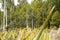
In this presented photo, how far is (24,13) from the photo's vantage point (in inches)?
1673

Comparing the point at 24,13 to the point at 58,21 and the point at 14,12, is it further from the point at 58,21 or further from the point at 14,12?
the point at 58,21

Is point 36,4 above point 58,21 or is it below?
above

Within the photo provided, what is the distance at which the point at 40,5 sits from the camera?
39.9 meters

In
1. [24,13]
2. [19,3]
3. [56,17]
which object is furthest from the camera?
[19,3]

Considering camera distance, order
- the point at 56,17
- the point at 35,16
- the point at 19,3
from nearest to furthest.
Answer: the point at 56,17
the point at 35,16
the point at 19,3

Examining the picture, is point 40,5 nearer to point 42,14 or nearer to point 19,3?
point 42,14

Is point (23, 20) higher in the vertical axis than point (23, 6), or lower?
lower

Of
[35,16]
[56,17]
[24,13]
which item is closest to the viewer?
[56,17]

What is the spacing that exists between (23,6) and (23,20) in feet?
Result: 9.98

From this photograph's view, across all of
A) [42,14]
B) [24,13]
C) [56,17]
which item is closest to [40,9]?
[42,14]

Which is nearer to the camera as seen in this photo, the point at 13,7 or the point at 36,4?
the point at 36,4

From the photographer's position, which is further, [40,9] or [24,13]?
[24,13]

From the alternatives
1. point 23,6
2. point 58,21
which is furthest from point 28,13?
point 58,21

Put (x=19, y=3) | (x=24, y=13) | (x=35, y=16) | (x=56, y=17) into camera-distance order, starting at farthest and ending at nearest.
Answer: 1. (x=19, y=3)
2. (x=24, y=13)
3. (x=35, y=16)
4. (x=56, y=17)
